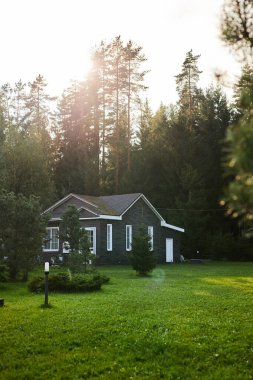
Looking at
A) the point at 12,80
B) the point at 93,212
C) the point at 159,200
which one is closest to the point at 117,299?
the point at 93,212

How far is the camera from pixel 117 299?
13.4m

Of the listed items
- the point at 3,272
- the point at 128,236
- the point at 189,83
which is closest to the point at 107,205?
the point at 128,236

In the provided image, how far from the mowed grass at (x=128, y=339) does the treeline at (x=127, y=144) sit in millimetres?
25373

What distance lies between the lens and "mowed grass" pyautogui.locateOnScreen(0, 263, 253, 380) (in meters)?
6.77

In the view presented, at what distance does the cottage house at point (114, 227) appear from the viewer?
3153 cm

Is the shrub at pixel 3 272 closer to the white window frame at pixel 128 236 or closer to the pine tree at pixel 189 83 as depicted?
the white window frame at pixel 128 236

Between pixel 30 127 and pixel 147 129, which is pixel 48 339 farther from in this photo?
pixel 147 129

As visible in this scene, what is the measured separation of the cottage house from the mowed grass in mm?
17793

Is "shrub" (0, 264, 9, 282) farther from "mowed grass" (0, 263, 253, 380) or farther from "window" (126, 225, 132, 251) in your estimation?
"window" (126, 225, 132, 251)

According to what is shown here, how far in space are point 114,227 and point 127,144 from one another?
1644cm

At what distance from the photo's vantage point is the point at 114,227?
3250 cm

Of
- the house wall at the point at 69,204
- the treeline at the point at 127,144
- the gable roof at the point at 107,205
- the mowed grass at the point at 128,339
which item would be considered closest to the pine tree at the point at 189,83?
the treeline at the point at 127,144

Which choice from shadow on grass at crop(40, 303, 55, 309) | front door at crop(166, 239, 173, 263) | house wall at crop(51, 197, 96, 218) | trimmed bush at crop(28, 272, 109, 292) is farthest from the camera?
front door at crop(166, 239, 173, 263)

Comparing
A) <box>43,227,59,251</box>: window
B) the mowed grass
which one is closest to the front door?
<box>43,227,59,251</box>: window
